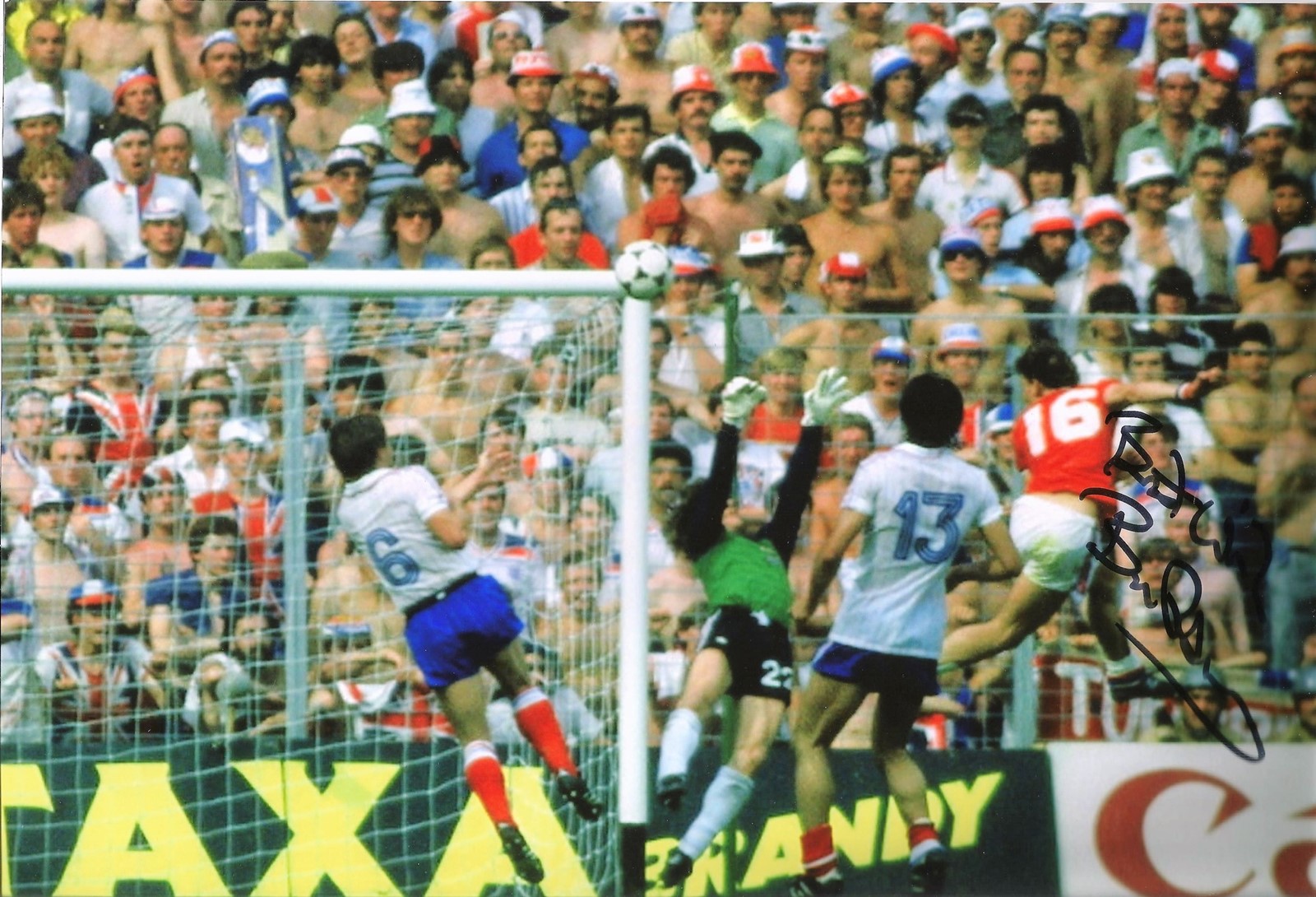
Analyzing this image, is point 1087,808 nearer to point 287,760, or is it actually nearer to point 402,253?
point 287,760

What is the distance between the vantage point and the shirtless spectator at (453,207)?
22.7 ft

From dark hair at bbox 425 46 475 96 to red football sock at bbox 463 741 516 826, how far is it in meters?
3.26

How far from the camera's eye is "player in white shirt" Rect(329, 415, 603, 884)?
527 cm

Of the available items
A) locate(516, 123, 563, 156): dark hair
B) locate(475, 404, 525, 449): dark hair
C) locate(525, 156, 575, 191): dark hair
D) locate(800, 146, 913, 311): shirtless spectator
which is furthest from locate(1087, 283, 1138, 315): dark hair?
locate(475, 404, 525, 449): dark hair

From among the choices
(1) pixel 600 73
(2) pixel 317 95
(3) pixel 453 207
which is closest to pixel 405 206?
(3) pixel 453 207

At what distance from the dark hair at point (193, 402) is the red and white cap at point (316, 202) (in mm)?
1395

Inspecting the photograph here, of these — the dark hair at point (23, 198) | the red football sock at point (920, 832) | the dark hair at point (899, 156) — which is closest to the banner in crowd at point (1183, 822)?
the red football sock at point (920, 832)

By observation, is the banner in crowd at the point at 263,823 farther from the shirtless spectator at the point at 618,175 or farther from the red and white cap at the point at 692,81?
the red and white cap at the point at 692,81

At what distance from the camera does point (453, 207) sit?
7.05m

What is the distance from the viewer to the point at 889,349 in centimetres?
590

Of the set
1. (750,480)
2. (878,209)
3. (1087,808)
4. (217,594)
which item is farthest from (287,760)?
(878,209)

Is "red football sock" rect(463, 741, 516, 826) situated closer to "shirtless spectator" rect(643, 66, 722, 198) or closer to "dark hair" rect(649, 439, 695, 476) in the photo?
"dark hair" rect(649, 439, 695, 476)

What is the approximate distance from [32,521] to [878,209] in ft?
11.1
